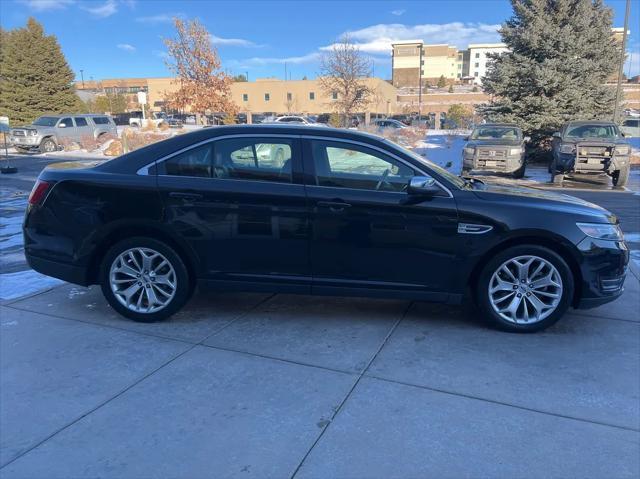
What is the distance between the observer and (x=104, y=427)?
115 inches

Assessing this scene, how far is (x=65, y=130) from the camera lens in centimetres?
2580

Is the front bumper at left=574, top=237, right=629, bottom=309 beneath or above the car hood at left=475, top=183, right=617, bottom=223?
beneath

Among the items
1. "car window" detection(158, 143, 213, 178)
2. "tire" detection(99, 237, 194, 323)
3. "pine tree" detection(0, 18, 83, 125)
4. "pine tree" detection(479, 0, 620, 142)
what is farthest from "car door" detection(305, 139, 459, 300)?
"pine tree" detection(0, 18, 83, 125)

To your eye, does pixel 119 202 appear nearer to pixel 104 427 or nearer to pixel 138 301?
pixel 138 301

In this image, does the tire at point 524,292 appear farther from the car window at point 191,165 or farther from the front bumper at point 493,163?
the front bumper at point 493,163

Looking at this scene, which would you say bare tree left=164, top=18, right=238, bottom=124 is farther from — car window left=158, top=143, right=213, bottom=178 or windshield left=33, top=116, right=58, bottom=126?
car window left=158, top=143, right=213, bottom=178

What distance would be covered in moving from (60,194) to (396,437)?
3378 mm

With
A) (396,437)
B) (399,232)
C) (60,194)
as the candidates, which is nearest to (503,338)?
(399,232)

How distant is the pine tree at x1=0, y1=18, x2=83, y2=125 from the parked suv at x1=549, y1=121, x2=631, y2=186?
35.5 meters

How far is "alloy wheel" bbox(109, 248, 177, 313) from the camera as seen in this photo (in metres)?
4.32

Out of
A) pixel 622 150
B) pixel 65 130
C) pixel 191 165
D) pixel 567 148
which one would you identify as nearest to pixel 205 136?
pixel 191 165

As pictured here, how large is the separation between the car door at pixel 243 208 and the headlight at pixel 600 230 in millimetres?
2229

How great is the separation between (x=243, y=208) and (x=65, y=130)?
83.2ft

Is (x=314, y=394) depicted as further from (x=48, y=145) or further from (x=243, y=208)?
(x=48, y=145)
